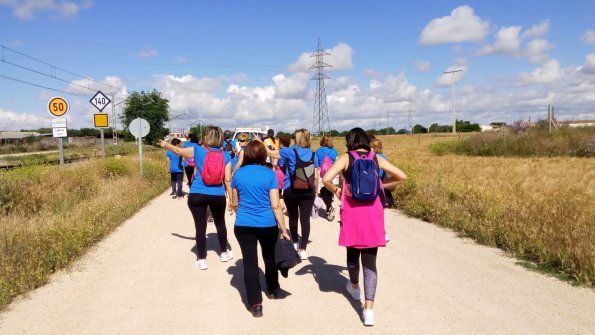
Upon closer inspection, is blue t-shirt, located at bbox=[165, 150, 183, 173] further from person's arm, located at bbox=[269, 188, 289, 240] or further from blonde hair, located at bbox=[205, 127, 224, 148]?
person's arm, located at bbox=[269, 188, 289, 240]

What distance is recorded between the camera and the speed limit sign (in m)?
13.1

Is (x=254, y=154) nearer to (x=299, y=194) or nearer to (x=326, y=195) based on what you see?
(x=299, y=194)

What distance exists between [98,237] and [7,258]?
2458mm

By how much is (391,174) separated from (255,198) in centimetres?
141

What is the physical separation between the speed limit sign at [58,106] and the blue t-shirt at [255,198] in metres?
10.1

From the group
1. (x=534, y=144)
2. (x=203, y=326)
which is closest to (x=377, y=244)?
(x=203, y=326)

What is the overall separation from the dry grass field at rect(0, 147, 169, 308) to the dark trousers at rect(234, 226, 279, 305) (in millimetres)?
2564

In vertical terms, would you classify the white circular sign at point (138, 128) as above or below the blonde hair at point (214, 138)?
above

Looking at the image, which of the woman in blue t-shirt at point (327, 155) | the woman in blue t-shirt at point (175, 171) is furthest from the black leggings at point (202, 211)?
the woman in blue t-shirt at point (175, 171)

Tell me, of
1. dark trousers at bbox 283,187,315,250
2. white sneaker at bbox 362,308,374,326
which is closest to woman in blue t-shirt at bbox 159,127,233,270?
dark trousers at bbox 283,187,315,250

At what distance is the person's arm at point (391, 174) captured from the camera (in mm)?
4773

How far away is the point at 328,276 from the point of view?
247 inches

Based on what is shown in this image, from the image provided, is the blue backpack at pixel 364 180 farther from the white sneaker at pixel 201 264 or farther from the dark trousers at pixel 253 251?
the white sneaker at pixel 201 264

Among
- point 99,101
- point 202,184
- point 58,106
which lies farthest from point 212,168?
point 99,101
